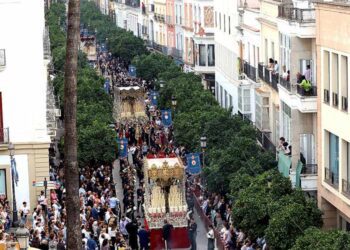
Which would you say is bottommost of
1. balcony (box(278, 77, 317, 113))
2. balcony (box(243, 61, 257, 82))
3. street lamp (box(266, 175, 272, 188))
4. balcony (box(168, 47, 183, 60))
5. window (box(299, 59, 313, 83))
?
balcony (box(168, 47, 183, 60))

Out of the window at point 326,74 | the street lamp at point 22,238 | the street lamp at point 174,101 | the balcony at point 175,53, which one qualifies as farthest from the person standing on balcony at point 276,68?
the balcony at point 175,53

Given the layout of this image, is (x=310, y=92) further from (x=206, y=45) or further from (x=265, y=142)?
(x=206, y=45)

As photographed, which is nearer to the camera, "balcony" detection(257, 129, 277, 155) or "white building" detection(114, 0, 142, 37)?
"balcony" detection(257, 129, 277, 155)

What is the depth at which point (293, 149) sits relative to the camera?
4072 cm

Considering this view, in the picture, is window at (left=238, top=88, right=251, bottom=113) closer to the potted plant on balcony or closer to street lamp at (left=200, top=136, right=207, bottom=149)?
street lamp at (left=200, top=136, right=207, bottom=149)

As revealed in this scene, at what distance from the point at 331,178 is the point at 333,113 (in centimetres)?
186

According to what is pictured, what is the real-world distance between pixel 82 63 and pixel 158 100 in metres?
19.3

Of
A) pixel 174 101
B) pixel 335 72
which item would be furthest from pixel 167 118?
pixel 335 72

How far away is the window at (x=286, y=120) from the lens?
4350 centimetres

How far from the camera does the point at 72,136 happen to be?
856 inches

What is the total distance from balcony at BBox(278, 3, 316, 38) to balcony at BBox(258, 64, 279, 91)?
558 cm

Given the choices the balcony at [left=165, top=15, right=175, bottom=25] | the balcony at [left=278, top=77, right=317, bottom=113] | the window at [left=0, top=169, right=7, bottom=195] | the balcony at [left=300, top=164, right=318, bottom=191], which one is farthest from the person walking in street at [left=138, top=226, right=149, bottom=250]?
the balcony at [left=165, top=15, right=175, bottom=25]

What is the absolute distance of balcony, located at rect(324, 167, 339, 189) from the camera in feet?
114

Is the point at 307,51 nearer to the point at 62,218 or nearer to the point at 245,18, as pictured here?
the point at 62,218
